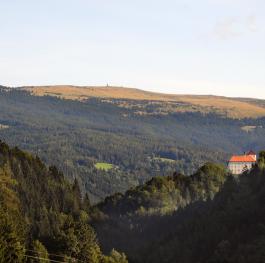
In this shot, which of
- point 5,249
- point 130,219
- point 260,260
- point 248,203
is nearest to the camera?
point 5,249

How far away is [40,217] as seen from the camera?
13862 centimetres

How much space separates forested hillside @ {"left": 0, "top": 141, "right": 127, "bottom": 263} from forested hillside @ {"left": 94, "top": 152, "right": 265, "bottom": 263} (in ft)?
27.9

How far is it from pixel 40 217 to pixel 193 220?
25.2 metres

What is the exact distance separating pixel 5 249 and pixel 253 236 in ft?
129

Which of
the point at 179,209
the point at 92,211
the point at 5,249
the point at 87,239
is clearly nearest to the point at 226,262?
the point at 87,239

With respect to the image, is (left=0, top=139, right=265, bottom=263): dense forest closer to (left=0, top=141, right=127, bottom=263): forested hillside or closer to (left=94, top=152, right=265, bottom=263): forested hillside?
(left=94, top=152, right=265, bottom=263): forested hillside

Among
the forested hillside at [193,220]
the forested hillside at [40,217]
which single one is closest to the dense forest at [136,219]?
the forested hillside at [193,220]

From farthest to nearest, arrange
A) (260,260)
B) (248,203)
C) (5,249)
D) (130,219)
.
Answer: (130,219), (248,203), (260,260), (5,249)

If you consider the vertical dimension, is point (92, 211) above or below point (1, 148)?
below

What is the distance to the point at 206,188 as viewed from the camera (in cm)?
16900

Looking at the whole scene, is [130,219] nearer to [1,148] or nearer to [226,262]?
[1,148]

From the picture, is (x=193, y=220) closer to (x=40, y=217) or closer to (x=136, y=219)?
(x=136, y=219)

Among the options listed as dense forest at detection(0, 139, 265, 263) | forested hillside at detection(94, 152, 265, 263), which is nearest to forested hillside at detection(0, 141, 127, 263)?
dense forest at detection(0, 139, 265, 263)

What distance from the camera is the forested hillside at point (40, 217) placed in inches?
3644
